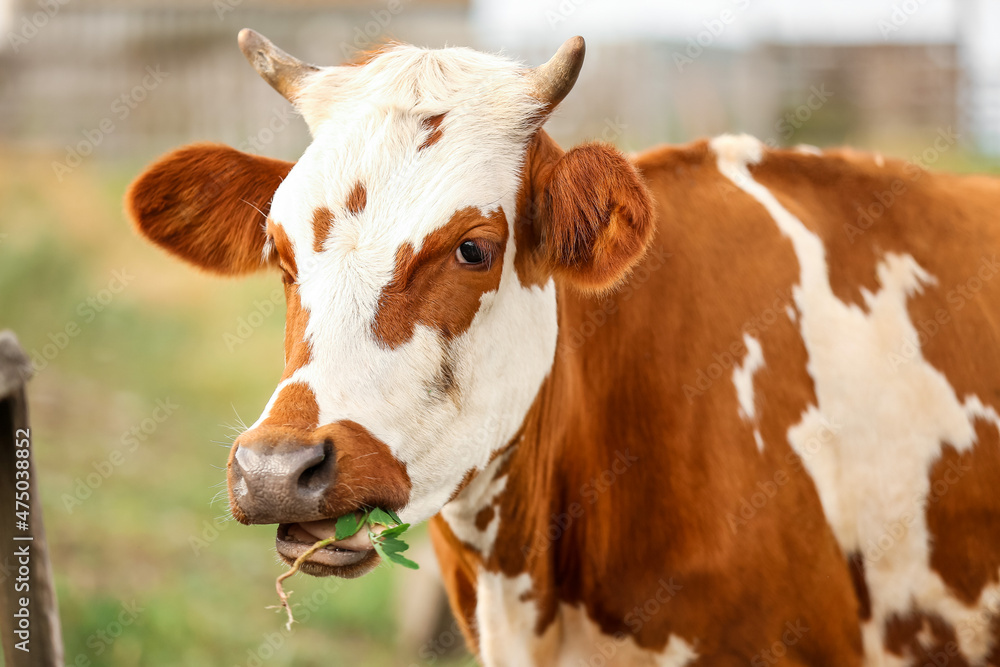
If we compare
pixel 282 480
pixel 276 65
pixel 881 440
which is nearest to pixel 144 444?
pixel 276 65

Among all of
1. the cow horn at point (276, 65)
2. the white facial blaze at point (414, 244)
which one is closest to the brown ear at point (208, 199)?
the cow horn at point (276, 65)

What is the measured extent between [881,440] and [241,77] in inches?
435

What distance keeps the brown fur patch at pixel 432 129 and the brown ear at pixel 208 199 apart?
710 millimetres

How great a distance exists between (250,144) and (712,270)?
9.55 metres

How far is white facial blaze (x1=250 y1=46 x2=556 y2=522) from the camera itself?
227 centimetres

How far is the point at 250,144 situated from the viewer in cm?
1147

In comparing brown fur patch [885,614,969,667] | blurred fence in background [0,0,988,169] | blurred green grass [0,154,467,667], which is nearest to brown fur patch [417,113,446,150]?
blurred green grass [0,154,467,667]

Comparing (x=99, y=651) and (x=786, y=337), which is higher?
(x=786, y=337)

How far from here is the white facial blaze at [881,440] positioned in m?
2.85

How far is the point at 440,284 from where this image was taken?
2.38 metres

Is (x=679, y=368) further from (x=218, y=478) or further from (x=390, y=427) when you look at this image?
(x=218, y=478)

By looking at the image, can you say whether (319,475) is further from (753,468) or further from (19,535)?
(753,468)

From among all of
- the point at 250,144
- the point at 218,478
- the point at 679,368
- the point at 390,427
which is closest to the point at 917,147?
the point at 250,144

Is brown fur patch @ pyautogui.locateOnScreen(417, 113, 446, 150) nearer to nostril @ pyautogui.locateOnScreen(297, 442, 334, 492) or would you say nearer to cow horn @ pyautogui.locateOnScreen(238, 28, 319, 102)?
cow horn @ pyautogui.locateOnScreen(238, 28, 319, 102)
